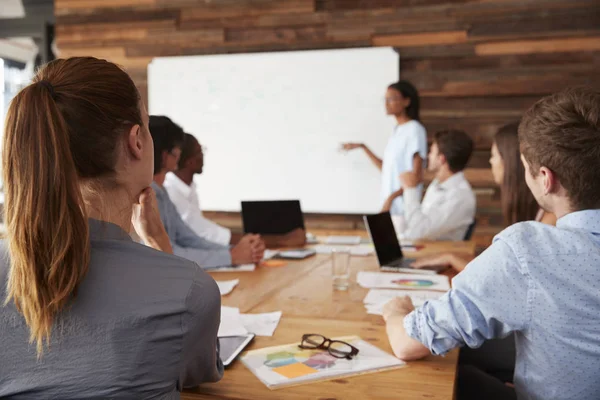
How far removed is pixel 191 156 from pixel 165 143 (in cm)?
45

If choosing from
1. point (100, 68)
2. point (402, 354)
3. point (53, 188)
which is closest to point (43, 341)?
point (53, 188)

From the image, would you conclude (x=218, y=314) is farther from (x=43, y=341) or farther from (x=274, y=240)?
(x=274, y=240)

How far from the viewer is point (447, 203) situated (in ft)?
10.6

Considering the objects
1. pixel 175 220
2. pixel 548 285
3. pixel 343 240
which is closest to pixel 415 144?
pixel 343 240

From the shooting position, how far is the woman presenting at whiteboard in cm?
393

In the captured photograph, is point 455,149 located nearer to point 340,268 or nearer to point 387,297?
point 340,268

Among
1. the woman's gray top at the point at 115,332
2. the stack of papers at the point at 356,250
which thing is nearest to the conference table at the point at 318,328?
the stack of papers at the point at 356,250

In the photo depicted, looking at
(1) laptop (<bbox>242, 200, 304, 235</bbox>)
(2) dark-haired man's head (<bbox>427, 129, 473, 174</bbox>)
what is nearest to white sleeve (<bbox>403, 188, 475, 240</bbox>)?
(2) dark-haired man's head (<bbox>427, 129, 473, 174</bbox>)

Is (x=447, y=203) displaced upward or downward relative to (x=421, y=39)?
downward

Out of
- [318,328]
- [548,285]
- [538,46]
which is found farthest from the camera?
[538,46]

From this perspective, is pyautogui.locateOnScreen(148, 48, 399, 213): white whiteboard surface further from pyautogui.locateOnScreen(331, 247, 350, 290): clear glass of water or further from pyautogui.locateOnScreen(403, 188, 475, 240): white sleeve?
pyautogui.locateOnScreen(331, 247, 350, 290): clear glass of water

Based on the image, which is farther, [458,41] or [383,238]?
[458,41]

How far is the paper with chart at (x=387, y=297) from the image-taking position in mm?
1653

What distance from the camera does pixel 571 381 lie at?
114 centimetres
